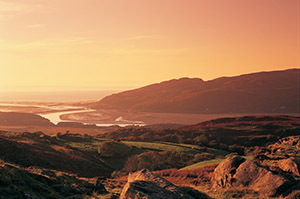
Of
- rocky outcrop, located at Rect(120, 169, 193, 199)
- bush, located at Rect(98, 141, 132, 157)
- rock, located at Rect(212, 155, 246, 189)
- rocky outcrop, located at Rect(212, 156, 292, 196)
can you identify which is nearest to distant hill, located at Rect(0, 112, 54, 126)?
bush, located at Rect(98, 141, 132, 157)

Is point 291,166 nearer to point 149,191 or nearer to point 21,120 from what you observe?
point 149,191

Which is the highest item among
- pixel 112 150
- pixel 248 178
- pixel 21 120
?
pixel 248 178

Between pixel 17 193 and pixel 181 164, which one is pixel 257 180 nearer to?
pixel 17 193

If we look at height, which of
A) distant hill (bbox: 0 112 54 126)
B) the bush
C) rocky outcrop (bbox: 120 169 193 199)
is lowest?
the bush

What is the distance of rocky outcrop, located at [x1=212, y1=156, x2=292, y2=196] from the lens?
16797mm

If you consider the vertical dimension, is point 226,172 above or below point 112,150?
above

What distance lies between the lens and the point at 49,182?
17.9m

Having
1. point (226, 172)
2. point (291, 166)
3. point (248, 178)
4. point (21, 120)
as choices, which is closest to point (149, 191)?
point (248, 178)

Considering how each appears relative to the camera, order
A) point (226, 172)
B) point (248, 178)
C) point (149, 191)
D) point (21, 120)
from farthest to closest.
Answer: point (21, 120)
point (226, 172)
point (248, 178)
point (149, 191)

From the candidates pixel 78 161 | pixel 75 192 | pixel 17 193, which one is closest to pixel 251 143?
pixel 78 161

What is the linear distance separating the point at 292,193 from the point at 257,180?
7.05 feet

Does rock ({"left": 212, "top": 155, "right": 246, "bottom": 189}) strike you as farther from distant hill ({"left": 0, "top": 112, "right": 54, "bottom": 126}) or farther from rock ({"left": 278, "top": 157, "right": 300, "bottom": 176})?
distant hill ({"left": 0, "top": 112, "right": 54, "bottom": 126})

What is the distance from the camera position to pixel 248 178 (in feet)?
59.9

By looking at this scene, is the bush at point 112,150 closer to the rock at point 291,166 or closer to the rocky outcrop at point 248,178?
the rocky outcrop at point 248,178
